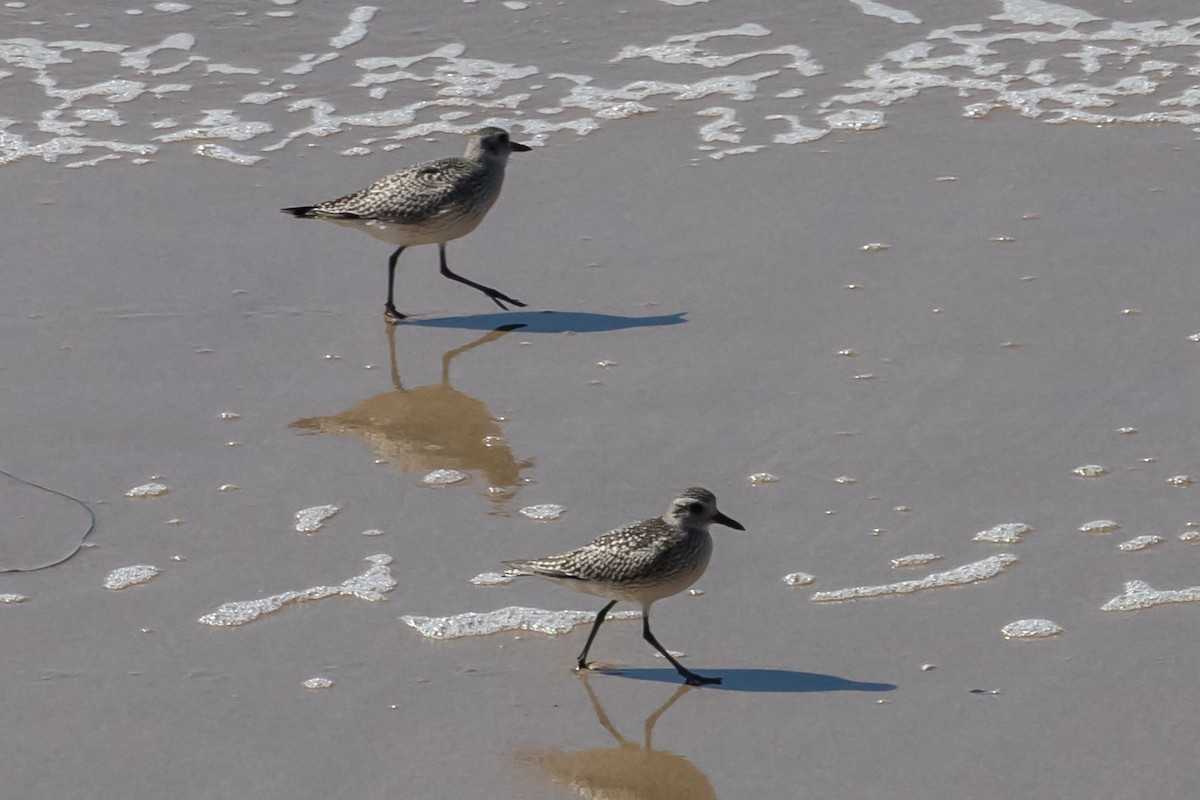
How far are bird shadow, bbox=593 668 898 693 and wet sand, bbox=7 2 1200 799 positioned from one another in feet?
0.05

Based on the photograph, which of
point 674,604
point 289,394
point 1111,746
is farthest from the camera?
point 289,394

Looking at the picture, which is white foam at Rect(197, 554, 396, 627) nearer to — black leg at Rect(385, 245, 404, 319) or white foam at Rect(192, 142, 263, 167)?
black leg at Rect(385, 245, 404, 319)

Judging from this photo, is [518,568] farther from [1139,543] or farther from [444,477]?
[1139,543]

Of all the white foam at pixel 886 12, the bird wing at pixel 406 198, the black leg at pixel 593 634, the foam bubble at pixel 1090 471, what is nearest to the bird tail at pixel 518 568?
the black leg at pixel 593 634

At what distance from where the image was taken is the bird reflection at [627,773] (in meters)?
4.71

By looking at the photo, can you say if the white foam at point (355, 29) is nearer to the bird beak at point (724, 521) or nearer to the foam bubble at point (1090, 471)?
the foam bubble at point (1090, 471)

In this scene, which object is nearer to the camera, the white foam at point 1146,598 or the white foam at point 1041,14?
the white foam at point 1146,598

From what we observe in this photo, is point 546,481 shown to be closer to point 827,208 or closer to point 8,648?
point 8,648

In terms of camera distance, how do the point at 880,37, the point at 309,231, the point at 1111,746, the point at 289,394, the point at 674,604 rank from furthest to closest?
1. the point at 880,37
2. the point at 309,231
3. the point at 289,394
4. the point at 674,604
5. the point at 1111,746

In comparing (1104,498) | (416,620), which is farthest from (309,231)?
(1104,498)

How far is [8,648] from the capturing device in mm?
5344

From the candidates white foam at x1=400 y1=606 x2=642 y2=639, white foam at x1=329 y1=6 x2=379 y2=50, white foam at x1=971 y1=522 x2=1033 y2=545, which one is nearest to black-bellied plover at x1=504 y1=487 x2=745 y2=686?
white foam at x1=400 y1=606 x2=642 y2=639

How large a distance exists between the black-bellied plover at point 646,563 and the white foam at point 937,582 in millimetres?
495

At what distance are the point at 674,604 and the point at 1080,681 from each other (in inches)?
53.2
